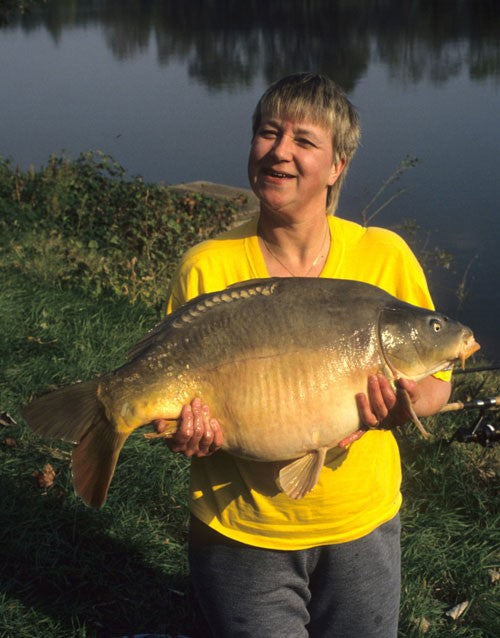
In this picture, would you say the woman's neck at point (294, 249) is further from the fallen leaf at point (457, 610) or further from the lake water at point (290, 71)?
the lake water at point (290, 71)

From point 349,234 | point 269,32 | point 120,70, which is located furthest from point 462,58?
point 349,234

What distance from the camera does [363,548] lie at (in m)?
1.90

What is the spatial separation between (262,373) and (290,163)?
0.50m

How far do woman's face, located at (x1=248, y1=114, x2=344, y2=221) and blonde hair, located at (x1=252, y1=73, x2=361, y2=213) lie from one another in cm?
2

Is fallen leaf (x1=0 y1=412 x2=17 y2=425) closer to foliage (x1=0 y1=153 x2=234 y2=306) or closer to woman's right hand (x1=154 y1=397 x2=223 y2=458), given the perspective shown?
foliage (x1=0 y1=153 x2=234 y2=306)

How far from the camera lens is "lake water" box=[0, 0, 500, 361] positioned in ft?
30.7

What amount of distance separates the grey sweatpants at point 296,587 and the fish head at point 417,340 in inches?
16.2

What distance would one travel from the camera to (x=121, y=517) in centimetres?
315

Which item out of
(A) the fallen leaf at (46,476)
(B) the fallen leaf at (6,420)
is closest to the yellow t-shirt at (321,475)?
(A) the fallen leaf at (46,476)

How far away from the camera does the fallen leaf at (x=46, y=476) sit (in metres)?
3.25

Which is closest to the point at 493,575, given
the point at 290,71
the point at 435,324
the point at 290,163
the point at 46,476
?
the point at 435,324

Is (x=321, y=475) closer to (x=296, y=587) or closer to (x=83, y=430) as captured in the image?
(x=296, y=587)

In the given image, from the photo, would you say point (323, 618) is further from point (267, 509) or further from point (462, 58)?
point (462, 58)

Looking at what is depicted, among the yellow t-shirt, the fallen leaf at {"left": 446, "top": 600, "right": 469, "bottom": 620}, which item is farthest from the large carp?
the fallen leaf at {"left": 446, "top": 600, "right": 469, "bottom": 620}
